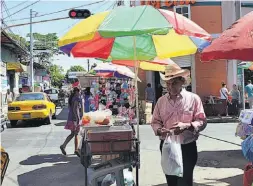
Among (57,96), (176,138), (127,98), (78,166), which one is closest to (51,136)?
(78,166)

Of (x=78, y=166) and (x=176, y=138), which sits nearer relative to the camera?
(x=176, y=138)

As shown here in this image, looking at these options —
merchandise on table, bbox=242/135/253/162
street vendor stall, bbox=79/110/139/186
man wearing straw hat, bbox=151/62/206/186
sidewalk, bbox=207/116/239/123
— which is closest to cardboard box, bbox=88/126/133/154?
street vendor stall, bbox=79/110/139/186

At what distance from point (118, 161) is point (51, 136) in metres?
8.43

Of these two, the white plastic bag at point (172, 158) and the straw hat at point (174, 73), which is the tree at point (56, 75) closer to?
the straw hat at point (174, 73)

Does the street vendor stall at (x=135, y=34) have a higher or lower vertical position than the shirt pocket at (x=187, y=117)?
higher

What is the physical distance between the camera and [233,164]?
7.78m

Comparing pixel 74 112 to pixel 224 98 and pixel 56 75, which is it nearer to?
pixel 224 98

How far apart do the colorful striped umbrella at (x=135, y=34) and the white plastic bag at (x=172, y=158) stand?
53.9 inches

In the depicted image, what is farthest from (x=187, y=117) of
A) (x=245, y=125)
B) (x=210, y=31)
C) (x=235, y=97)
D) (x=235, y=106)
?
(x=210, y=31)

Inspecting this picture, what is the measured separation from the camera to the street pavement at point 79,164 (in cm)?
668

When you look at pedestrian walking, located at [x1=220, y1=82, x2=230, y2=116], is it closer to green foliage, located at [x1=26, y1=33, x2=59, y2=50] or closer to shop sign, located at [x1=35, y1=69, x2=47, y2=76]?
shop sign, located at [x1=35, y1=69, x2=47, y2=76]

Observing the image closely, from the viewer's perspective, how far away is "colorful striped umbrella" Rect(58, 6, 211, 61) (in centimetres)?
470

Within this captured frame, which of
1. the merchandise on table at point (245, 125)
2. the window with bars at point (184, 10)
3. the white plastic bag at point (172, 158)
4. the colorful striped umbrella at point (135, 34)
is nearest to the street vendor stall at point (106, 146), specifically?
the white plastic bag at point (172, 158)

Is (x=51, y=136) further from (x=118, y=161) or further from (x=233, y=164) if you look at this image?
(x=118, y=161)
